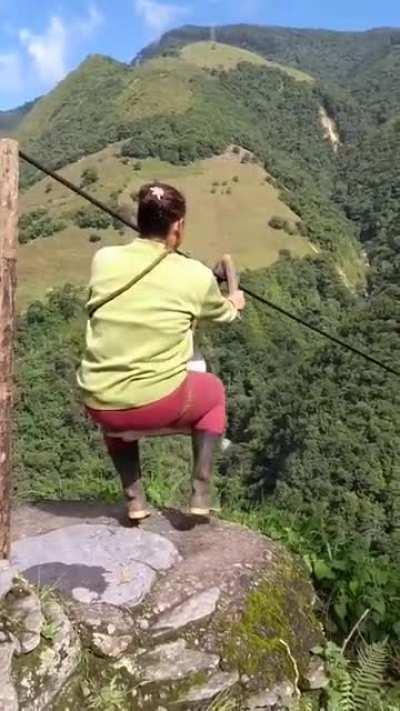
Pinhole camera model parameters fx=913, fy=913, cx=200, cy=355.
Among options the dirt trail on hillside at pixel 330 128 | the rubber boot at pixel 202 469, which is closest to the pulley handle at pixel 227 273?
the rubber boot at pixel 202 469

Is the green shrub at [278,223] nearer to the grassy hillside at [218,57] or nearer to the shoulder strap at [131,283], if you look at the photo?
the grassy hillside at [218,57]

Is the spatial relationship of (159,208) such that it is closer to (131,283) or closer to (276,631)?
(131,283)

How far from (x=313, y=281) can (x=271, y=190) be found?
2072cm

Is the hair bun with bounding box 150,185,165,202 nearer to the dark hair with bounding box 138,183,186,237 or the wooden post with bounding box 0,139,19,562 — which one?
the dark hair with bounding box 138,183,186,237

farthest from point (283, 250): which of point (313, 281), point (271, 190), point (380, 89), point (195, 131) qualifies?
point (380, 89)

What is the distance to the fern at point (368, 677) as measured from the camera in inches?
148

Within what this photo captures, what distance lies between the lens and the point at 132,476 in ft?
13.9

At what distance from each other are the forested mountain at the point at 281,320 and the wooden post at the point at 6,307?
167cm

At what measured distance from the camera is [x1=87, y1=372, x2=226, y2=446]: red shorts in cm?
384

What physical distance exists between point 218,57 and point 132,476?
167917 millimetres

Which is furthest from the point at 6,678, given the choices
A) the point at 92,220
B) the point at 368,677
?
the point at 92,220

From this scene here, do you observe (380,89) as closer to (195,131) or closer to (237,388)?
(195,131)

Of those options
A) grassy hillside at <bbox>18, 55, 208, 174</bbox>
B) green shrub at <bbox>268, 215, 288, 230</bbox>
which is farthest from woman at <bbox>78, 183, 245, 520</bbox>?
grassy hillside at <bbox>18, 55, 208, 174</bbox>

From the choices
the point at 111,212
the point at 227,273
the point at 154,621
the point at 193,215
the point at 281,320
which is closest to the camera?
the point at 154,621
